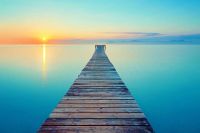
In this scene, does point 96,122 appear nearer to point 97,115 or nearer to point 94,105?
point 97,115

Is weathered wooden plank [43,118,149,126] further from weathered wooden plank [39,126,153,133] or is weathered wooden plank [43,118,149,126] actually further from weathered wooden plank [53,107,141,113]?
weathered wooden plank [53,107,141,113]

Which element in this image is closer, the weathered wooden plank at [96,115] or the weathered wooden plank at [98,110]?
the weathered wooden plank at [96,115]

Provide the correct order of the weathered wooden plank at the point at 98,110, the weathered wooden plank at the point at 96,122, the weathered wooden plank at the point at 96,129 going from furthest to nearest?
1. the weathered wooden plank at the point at 98,110
2. the weathered wooden plank at the point at 96,122
3. the weathered wooden plank at the point at 96,129

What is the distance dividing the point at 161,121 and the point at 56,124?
7.01 metres

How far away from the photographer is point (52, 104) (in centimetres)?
1202

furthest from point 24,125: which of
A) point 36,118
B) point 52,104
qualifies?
point 52,104

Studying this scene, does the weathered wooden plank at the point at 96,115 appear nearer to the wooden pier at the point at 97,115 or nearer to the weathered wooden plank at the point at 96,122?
the wooden pier at the point at 97,115

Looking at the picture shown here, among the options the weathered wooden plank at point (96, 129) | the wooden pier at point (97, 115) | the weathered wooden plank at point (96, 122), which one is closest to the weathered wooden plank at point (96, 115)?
the wooden pier at point (97, 115)

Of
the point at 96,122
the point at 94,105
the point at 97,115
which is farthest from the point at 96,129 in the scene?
the point at 94,105

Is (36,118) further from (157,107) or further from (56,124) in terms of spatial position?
(56,124)

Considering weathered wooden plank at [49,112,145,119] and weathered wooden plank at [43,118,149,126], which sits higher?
weathered wooden plank at [49,112,145,119]

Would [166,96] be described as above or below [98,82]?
below

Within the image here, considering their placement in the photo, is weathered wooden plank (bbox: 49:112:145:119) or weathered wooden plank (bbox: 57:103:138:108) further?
weathered wooden plank (bbox: 57:103:138:108)

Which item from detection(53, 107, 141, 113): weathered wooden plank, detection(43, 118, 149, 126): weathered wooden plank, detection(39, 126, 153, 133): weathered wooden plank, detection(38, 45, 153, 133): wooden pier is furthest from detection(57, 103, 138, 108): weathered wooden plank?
detection(39, 126, 153, 133): weathered wooden plank
